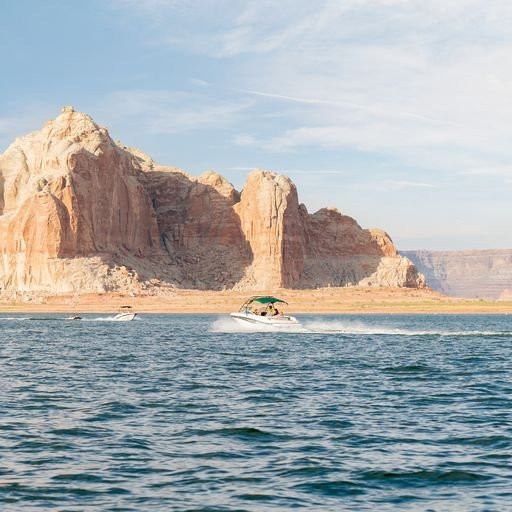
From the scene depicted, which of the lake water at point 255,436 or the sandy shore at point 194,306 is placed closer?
the lake water at point 255,436

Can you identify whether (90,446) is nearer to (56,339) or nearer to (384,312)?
(56,339)

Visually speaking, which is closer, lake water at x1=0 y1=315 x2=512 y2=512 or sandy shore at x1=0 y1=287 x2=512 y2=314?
lake water at x1=0 y1=315 x2=512 y2=512

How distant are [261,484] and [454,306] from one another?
173 metres

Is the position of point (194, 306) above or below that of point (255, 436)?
above

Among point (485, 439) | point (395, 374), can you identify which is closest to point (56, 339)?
point (395, 374)

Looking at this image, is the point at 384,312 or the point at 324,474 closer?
the point at 324,474

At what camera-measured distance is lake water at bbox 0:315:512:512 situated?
19703 mm

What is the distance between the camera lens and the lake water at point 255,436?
776 inches

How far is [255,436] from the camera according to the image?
87.0 ft

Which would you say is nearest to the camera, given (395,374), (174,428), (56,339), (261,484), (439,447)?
(261,484)

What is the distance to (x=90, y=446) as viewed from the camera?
24.8 m

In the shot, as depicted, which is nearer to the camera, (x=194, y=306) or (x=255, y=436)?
(x=255, y=436)

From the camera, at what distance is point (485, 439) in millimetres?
25844

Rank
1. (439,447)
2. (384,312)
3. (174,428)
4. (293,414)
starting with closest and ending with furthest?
1. (439,447)
2. (174,428)
3. (293,414)
4. (384,312)
